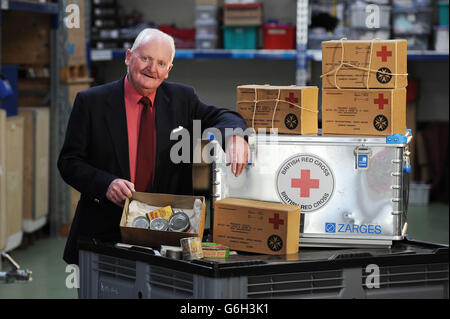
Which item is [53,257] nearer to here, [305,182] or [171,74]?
[305,182]

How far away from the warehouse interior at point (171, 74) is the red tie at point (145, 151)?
2.27 metres

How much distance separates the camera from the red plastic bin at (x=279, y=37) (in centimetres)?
808

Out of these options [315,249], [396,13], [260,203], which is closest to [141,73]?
[260,203]

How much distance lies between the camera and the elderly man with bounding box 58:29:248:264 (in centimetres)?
271

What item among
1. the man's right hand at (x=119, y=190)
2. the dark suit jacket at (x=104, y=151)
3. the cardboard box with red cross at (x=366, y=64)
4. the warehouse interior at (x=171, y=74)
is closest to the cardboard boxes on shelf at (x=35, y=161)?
the warehouse interior at (x=171, y=74)

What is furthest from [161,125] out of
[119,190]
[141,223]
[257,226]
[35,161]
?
[35,161]

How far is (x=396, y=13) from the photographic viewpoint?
800 cm

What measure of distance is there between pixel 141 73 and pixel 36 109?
3705 millimetres

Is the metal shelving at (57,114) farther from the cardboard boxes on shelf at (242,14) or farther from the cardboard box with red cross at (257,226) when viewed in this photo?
the cardboard box with red cross at (257,226)

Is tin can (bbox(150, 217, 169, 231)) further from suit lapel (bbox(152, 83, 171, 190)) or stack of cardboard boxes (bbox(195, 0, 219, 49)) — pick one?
stack of cardboard boxes (bbox(195, 0, 219, 49))

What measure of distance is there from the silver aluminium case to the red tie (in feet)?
1.32

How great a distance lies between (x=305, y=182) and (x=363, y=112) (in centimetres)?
33

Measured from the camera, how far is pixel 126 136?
109 inches

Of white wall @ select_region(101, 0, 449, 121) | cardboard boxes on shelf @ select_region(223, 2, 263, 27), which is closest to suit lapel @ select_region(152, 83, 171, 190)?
cardboard boxes on shelf @ select_region(223, 2, 263, 27)
